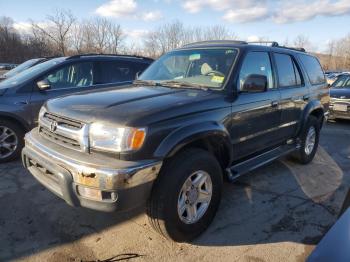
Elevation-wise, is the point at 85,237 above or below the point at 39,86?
below

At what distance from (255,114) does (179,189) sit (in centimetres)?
158

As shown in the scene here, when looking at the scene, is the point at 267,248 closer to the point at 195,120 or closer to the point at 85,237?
the point at 195,120

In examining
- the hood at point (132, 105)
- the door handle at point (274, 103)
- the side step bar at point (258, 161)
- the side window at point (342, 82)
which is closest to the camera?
the hood at point (132, 105)

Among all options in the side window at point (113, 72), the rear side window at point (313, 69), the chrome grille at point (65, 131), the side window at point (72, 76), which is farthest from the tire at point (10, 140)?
the rear side window at point (313, 69)

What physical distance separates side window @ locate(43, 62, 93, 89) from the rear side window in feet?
12.4

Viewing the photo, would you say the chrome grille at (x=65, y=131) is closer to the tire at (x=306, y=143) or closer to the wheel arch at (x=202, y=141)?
the wheel arch at (x=202, y=141)

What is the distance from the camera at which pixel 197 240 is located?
3303 mm

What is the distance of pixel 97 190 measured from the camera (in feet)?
8.70

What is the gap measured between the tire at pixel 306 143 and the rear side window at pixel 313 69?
67 cm

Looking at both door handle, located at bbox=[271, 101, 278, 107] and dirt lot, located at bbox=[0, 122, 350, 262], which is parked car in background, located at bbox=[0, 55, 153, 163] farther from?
door handle, located at bbox=[271, 101, 278, 107]

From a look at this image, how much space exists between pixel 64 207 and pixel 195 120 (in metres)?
1.92

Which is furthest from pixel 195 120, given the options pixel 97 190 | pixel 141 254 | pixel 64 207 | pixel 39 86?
pixel 39 86

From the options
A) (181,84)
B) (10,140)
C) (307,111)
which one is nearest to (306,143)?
(307,111)

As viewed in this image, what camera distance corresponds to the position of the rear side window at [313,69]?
556cm
